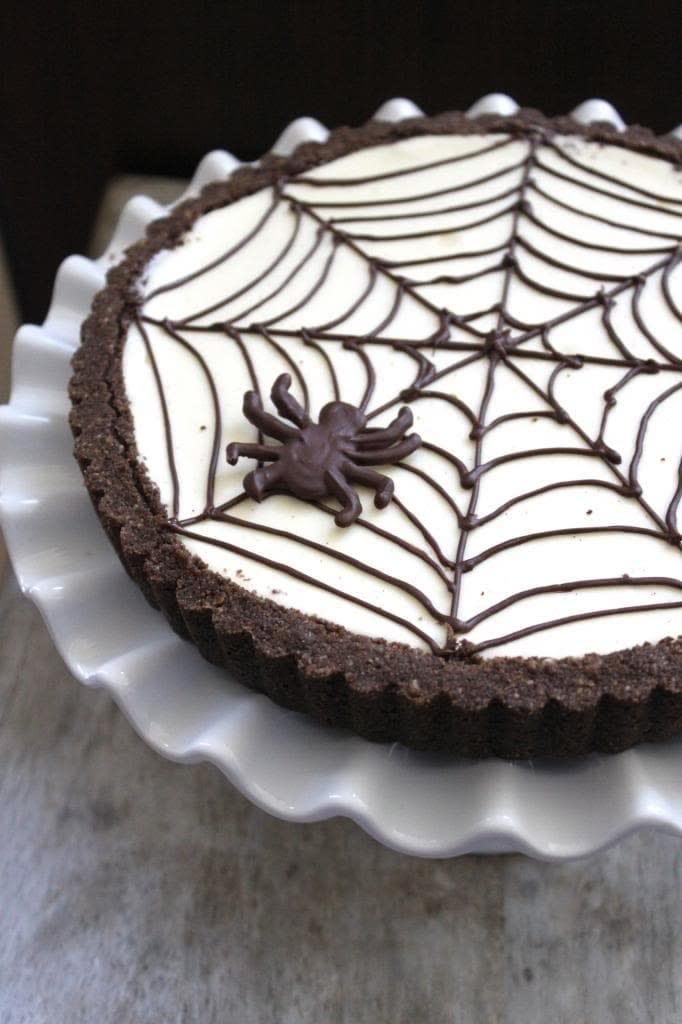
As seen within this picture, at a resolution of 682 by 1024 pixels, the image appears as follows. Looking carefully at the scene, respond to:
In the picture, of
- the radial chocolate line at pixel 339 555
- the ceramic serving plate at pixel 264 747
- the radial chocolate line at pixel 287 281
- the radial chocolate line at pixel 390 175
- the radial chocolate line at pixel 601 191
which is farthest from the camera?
the radial chocolate line at pixel 390 175

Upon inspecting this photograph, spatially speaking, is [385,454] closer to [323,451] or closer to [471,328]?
[323,451]

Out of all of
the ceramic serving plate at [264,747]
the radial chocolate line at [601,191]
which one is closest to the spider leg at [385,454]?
the ceramic serving plate at [264,747]

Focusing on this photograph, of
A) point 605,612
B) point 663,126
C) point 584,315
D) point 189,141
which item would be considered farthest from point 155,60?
point 605,612

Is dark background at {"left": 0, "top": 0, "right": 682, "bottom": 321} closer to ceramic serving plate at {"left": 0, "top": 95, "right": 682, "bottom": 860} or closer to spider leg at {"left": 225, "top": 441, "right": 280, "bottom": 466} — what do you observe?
ceramic serving plate at {"left": 0, "top": 95, "right": 682, "bottom": 860}

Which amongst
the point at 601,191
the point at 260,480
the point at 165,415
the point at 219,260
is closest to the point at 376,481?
the point at 260,480

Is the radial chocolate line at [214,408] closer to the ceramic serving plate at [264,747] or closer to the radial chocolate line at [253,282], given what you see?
the radial chocolate line at [253,282]

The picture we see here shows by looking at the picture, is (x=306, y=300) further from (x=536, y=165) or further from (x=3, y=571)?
(x=3, y=571)
